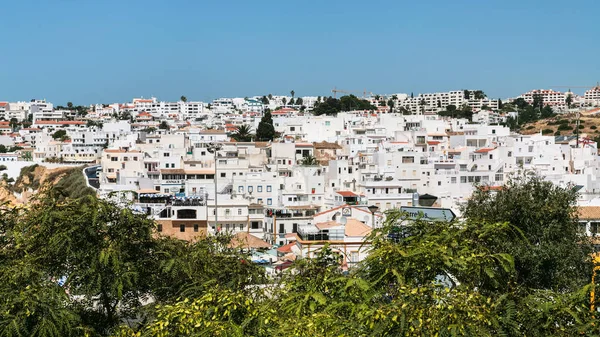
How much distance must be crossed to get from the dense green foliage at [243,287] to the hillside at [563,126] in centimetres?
7744

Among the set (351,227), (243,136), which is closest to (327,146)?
(243,136)

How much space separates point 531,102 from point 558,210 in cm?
13124

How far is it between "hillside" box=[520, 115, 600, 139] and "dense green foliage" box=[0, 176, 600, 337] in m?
77.4

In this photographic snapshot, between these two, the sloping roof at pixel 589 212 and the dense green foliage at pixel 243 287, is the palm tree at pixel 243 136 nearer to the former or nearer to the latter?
the sloping roof at pixel 589 212

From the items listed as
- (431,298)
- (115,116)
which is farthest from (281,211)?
(115,116)

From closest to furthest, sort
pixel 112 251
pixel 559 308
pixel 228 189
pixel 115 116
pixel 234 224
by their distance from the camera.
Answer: pixel 559 308 < pixel 112 251 < pixel 234 224 < pixel 228 189 < pixel 115 116

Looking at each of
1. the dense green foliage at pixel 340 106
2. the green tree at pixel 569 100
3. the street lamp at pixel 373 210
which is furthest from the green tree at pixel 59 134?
the green tree at pixel 569 100

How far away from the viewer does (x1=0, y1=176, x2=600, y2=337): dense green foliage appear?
9531 mm

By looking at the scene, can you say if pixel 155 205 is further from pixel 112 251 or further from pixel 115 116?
pixel 115 116

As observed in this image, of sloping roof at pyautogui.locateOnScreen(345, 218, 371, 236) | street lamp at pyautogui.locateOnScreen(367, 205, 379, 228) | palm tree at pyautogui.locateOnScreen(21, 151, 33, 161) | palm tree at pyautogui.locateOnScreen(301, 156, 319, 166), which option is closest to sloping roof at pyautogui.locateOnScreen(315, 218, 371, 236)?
sloping roof at pyautogui.locateOnScreen(345, 218, 371, 236)

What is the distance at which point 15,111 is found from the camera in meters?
143

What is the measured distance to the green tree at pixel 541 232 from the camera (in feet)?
53.8

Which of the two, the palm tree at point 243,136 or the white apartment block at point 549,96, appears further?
the white apartment block at point 549,96

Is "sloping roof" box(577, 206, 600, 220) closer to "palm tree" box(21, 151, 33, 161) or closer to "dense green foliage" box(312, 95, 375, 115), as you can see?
"palm tree" box(21, 151, 33, 161)
